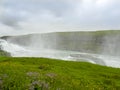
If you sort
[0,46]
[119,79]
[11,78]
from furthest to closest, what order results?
[0,46] → [119,79] → [11,78]

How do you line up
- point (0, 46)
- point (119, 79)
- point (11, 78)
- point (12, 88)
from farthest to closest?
1. point (0, 46)
2. point (119, 79)
3. point (11, 78)
4. point (12, 88)

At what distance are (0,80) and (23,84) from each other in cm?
113

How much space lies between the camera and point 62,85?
15.1 m

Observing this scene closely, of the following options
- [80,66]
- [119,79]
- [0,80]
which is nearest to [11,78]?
[0,80]

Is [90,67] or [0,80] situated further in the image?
[90,67]

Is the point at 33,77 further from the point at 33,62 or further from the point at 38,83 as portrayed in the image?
the point at 33,62

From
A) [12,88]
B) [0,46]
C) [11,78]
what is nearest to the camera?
[12,88]

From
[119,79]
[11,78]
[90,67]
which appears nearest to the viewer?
[11,78]

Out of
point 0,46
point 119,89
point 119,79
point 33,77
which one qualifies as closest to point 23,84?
point 33,77

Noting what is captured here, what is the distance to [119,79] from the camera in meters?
33.7

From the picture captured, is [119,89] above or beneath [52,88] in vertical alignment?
beneath

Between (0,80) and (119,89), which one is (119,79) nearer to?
(119,89)

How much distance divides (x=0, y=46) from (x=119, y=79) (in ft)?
564

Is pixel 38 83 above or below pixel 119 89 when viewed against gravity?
above
